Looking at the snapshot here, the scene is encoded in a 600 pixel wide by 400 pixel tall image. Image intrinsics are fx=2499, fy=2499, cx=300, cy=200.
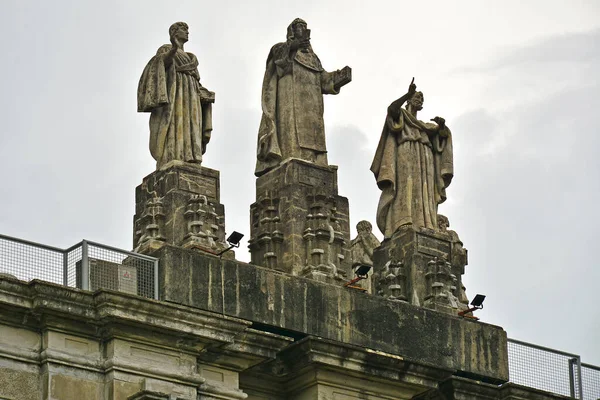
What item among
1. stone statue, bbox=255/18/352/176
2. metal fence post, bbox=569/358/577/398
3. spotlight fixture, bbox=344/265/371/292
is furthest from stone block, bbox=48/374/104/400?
metal fence post, bbox=569/358/577/398

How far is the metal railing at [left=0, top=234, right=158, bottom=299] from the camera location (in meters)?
40.5

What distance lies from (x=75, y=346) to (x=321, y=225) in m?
5.89

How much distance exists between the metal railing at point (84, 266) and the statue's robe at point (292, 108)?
15.1 ft

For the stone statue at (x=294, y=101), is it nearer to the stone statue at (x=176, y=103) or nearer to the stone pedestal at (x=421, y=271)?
the stone statue at (x=176, y=103)

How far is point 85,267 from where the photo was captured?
4091 centimetres

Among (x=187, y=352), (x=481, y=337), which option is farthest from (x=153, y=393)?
(x=481, y=337)

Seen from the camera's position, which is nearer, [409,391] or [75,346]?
[75,346]

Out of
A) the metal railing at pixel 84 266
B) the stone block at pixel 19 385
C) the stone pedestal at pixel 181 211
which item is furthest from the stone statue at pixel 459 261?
the stone block at pixel 19 385

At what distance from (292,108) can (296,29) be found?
1.63 meters

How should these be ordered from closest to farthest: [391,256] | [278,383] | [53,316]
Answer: [53,316]
[278,383]
[391,256]

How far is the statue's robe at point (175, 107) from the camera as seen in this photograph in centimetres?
4425

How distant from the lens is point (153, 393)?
40.4 m

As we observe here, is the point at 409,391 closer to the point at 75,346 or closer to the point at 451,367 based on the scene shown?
the point at 451,367

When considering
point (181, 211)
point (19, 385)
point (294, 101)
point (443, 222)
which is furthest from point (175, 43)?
point (19, 385)
